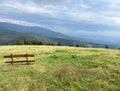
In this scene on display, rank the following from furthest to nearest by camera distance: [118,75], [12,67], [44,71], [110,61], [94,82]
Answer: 1. [110,61]
2. [12,67]
3. [44,71]
4. [118,75]
5. [94,82]

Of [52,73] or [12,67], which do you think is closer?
[52,73]

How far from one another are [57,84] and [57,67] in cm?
653

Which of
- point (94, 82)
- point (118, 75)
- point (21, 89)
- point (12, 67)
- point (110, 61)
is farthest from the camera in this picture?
point (110, 61)

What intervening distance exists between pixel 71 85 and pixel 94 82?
2724mm

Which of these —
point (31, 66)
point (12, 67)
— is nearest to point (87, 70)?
point (31, 66)

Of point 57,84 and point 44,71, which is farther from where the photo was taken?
point 44,71

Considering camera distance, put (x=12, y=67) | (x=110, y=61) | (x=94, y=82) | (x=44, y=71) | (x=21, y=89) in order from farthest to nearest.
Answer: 1. (x=110, y=61)
2. (x=12, y=67)
3. (x=44, y=71)
4. (x=94, y=82)
5. (x=21, y=89)

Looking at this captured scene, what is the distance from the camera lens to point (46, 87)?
2616 cm

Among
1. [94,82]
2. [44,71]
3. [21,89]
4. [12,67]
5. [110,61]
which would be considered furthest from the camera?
[110,61]

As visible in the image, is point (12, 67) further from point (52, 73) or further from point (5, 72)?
point (52, 73)

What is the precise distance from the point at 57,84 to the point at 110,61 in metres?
13.1

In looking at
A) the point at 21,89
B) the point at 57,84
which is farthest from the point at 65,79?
the point at 21,89

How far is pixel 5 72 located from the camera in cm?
3105

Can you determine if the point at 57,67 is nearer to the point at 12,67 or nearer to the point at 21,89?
the point at 12,67
